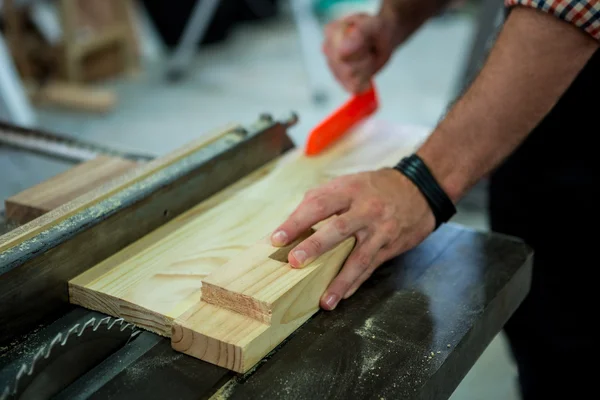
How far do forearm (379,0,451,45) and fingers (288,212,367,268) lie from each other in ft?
2.40

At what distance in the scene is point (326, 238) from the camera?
1037 millimetres

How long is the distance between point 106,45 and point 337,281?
416cm

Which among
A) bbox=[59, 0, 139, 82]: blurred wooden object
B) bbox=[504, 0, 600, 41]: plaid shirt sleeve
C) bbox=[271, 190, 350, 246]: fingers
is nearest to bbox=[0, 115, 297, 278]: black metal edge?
bbox=[271, 190, 350, 246]: fingers

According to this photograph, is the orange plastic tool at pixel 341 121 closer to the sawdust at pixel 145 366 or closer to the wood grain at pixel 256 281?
the wood grain at pixel 256 281

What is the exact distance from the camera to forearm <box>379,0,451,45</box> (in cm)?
167

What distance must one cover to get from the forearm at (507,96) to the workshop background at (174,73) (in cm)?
250

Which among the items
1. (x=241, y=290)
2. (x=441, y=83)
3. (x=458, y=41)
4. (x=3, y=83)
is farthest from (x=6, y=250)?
(x=458, y=41)

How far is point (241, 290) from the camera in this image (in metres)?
0.94

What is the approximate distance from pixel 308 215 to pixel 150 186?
28cm

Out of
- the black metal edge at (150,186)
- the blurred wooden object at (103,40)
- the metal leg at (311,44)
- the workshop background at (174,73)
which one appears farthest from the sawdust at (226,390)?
the blurred wooden object at (103,40)

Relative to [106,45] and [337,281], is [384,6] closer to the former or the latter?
[337,281]

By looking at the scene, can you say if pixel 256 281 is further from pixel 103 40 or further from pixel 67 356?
pixel 103 40

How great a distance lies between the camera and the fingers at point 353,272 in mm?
1050

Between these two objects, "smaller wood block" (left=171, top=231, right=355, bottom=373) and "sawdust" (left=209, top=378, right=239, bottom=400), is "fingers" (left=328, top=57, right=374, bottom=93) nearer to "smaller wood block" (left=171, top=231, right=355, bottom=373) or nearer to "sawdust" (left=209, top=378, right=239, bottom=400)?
"smaller wood block" (left=171, top=231, right=355, bottom=373)
